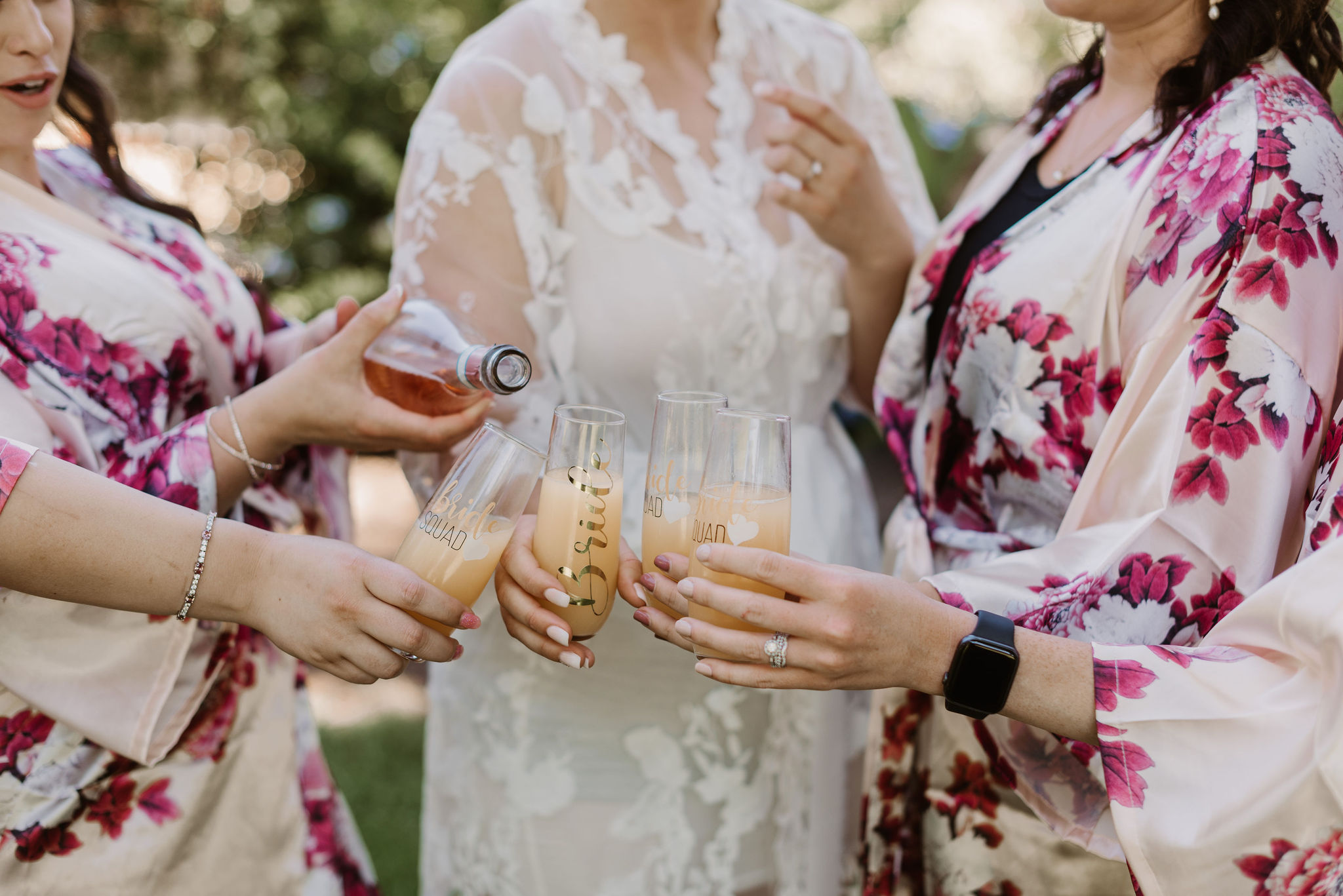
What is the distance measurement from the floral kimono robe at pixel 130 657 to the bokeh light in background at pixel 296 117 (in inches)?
184

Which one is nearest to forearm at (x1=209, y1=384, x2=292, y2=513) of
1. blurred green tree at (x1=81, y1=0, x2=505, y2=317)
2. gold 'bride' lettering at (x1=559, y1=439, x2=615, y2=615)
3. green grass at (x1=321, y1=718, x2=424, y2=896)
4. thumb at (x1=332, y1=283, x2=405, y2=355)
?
thumb at (x1=332, y1=283, x2=405, y2=355)

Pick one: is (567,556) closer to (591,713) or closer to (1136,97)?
(591,713)

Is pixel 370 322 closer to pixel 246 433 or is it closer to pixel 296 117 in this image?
pixel 246 433

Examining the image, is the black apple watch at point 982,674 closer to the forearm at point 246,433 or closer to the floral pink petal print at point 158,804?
the forearm at point 246,433

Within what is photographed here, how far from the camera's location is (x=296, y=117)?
656 cm

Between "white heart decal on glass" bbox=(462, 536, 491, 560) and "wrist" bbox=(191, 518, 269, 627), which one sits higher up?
"white heart decal on glass" bbox=(462, 536, 491, 560)

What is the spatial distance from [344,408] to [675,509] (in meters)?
0.60

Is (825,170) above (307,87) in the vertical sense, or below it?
below

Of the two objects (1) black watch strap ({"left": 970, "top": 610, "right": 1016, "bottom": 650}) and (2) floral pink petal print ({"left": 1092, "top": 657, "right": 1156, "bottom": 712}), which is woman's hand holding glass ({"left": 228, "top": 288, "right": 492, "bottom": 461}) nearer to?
(1) black watch strap ({"left": 970, "top": 610, "right": 1016, "bottom": 650})

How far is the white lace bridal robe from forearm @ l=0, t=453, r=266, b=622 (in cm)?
63

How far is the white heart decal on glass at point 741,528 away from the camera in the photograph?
139 cm

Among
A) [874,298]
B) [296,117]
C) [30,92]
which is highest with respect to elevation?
[296,117]

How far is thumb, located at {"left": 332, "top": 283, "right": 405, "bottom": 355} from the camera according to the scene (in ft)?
5.48

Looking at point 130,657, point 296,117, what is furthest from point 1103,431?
point 296,117
